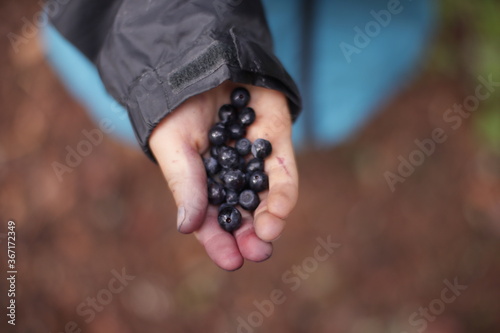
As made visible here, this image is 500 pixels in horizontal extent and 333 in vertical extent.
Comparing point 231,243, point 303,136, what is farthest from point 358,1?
point 231,243

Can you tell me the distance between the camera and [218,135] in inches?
80.1

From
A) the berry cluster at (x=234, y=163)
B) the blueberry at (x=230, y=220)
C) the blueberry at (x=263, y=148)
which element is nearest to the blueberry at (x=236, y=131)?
the berry cluster at (x=234, y=163)

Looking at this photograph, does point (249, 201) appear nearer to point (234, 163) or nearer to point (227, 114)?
point (234, 163)

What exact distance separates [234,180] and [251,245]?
0.33 metres

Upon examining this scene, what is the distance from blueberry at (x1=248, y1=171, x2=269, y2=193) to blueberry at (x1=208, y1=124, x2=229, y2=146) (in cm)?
20

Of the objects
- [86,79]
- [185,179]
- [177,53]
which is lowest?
[185,179]

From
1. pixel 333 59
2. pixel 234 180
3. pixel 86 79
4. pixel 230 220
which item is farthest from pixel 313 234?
pixel 86 79

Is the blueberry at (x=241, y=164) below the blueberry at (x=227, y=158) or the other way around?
below

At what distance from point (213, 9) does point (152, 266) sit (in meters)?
1.79

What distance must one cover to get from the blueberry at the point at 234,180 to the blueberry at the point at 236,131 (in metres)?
0.16

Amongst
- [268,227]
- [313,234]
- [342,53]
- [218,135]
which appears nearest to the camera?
[268,227]

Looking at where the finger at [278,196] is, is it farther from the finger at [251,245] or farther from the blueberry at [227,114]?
the blueberry at [227,114]

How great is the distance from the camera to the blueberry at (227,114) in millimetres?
2084

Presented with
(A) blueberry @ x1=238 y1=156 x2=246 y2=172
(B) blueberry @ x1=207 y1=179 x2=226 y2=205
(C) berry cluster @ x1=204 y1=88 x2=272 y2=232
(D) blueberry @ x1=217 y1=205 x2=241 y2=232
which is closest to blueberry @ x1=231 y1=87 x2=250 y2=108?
(C) berry cluster @ x1=204 y1=88 x2=272 y2=232
